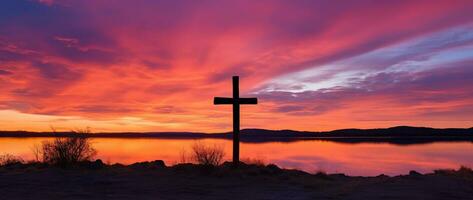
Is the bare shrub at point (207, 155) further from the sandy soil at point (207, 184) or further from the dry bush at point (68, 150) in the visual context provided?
the dry bush at point (68, 150)

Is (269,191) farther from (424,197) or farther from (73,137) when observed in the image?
(73,137)

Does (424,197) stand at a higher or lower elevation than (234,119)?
lower

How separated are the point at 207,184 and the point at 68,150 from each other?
6.70 meters

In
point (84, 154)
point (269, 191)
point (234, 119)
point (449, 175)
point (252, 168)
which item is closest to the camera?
point (269, 191)

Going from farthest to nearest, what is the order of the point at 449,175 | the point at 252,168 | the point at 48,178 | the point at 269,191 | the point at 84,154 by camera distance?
the point at 84,154
the point at 252,168
the point at 449,175
the point at 48,178
the point at 269,191

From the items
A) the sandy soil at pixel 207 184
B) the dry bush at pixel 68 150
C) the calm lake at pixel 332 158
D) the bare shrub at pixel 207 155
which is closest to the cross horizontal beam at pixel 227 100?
the bare shrub at pixel 207 155

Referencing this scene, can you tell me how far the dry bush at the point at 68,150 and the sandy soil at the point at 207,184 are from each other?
1288 mm

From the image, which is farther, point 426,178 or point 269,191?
point 426,178

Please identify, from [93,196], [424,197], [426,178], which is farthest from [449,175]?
[93,196]

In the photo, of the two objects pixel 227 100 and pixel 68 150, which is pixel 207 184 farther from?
pixel 68 150

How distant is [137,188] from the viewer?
12.5 metres

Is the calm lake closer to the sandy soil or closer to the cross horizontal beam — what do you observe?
the cross horizontal beam

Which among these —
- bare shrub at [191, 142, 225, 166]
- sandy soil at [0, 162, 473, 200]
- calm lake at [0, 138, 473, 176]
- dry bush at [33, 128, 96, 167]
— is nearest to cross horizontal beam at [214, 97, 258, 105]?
bare shrub at [191, 142, 225, 166]

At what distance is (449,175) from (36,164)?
13478 millimetres
